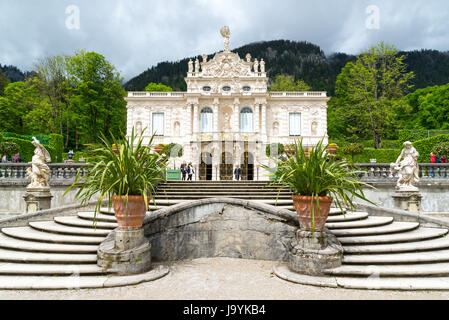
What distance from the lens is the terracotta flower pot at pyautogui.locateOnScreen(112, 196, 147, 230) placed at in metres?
4.40

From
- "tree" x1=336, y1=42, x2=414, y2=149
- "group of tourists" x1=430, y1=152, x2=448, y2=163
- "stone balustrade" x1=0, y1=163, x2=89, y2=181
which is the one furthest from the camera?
"tree" x1=336, y1=42, x2=414, y2=149

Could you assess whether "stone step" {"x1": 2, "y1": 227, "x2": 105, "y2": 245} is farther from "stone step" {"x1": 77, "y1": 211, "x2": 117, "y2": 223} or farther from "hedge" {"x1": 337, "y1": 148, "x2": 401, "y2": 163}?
"hedge" {"x1": 337, "y1": 148, "x2": 401, "y2": 163}

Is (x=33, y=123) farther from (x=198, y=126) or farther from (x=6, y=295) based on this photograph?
(x=6, y=295)

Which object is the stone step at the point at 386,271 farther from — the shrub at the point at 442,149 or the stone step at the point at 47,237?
the shrub at the point at 442,149

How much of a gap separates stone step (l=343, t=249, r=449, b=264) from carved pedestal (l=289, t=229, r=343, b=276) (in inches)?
14.8

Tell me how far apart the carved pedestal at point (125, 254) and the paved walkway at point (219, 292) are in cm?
41

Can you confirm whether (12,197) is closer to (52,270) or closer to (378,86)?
(52,270)

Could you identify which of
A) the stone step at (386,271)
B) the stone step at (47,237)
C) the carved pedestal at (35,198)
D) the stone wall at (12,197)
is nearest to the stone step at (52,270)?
the stone step at (47,237)

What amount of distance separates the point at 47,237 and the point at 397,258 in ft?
23.3

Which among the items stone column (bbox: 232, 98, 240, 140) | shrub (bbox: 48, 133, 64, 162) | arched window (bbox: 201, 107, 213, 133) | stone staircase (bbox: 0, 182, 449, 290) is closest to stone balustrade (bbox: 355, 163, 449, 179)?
stone staircase (bbox: 0, 182, 449, 290)

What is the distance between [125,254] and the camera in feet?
14.3

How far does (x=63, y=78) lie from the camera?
31.1 m
